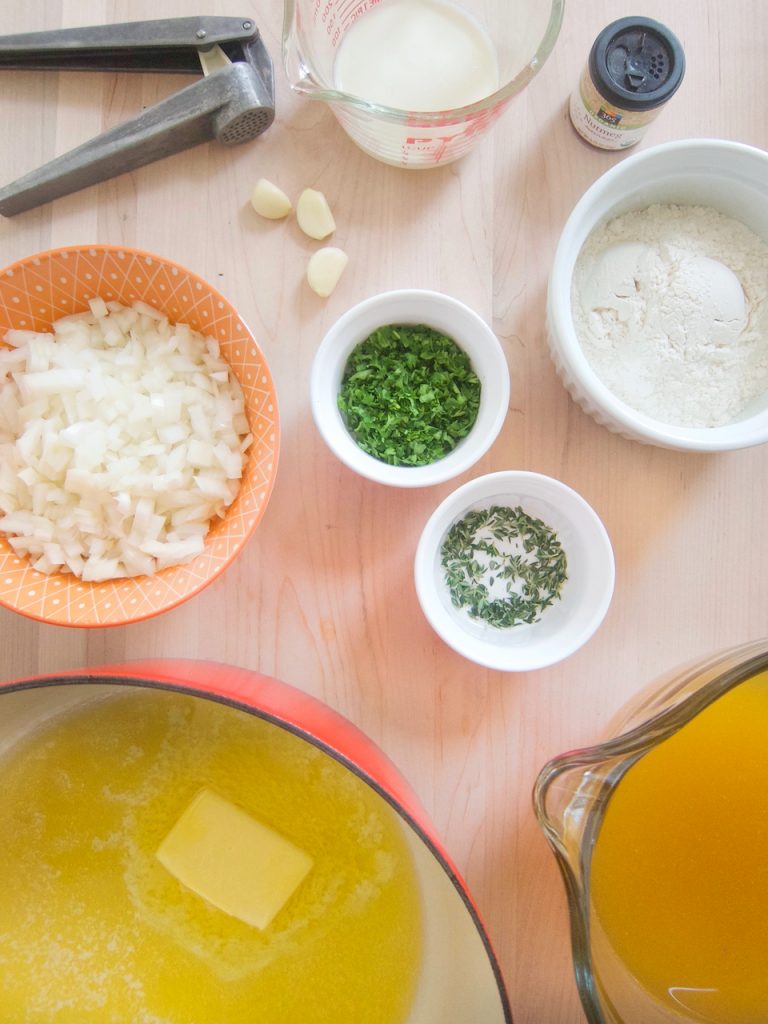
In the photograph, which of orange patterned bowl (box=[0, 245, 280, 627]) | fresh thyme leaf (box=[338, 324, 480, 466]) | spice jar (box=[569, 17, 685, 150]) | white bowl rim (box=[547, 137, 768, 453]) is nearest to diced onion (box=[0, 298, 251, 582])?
orange patterned bowl (box=[0, 245, 280, 627])

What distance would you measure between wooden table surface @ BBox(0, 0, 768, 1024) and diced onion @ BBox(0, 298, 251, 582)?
101 millimetres

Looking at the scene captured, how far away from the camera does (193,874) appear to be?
92cm

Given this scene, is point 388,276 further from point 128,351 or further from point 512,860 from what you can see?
point 512,860

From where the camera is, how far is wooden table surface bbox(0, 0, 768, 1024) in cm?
93

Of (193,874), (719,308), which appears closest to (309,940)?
(193,874)

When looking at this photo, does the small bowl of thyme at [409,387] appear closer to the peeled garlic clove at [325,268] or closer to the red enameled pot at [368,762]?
the peeled garlic clove at [325,268]

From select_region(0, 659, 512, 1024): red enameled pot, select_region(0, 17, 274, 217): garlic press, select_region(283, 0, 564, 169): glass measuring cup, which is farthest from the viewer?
select_region(0, 17, 274, 217): garlic press

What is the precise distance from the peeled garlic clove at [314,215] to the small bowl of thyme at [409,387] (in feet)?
0.43

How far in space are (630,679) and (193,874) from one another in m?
0.55

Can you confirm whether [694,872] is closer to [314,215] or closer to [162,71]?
[314,215]

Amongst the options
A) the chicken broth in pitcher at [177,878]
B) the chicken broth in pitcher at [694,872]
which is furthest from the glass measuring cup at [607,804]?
the chicken broth in pitcher at [177,878]

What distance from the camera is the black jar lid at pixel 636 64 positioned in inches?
32.2

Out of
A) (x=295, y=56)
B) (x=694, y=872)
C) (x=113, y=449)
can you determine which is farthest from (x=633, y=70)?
(x=694, y=872)

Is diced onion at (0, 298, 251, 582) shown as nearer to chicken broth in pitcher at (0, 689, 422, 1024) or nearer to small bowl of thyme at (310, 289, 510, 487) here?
small bowl of thyme at (310, 289, 510, 487)
